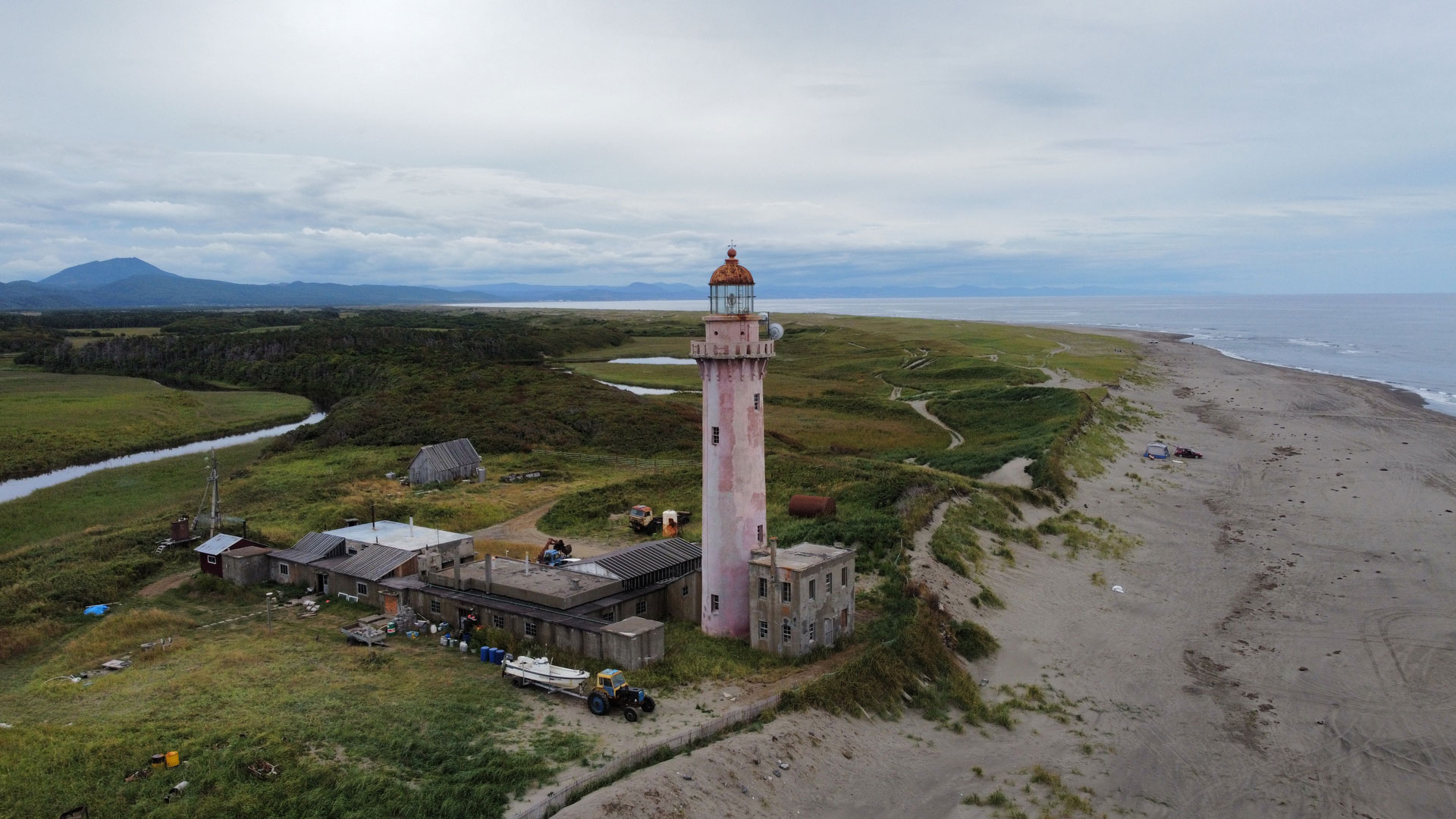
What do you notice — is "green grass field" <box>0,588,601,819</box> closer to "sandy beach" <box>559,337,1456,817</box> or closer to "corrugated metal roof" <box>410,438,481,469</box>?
"sandy beach" <box>559,337,1456,817</box>

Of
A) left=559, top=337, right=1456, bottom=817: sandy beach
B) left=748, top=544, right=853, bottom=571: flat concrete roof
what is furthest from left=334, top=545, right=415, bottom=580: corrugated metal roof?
left=559, top=337, right=1456, bottom=817: sandy beach

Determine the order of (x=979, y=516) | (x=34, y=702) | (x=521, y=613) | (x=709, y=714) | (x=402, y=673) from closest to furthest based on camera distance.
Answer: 1. (x=709, y=714)
2. (x=34, y=702)
3. (x=402, y=673)
4. (x=521, y=613)
5. (x=979, y=516)

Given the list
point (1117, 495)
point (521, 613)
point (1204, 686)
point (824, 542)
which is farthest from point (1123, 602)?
point (521, 613)

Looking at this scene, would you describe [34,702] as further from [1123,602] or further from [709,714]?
[1123,602]

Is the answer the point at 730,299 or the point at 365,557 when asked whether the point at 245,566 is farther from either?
the point at 730,299

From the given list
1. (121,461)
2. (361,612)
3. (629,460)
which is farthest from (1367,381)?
(121,461)

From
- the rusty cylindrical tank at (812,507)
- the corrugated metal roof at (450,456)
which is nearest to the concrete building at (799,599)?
the rusty cylindrical tank at (812,507)

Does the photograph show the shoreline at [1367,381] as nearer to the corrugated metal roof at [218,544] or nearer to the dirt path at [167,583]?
the corrugated metal roof at [218,544]
